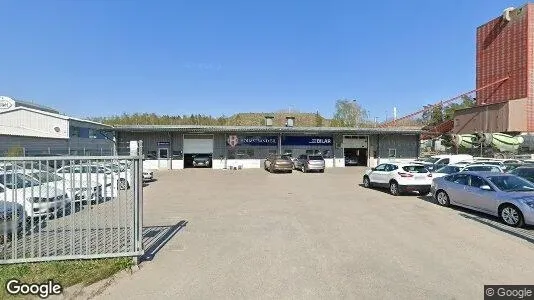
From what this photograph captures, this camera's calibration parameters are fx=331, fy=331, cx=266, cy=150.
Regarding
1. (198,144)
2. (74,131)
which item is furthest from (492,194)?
(74,131)

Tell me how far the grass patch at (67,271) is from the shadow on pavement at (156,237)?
1.97ft

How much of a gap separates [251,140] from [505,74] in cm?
2844

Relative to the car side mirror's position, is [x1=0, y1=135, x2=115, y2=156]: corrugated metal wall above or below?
above

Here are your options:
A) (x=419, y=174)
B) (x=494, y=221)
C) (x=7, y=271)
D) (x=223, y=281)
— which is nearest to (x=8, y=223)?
(x=7, y=271)

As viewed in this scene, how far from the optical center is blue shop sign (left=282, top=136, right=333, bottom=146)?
3319 centimetres

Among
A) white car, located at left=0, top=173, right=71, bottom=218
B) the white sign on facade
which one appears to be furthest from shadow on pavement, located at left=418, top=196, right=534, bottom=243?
the white sign on facade

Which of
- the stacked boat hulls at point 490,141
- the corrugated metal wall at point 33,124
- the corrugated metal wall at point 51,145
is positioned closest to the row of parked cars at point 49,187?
the corrugated metal wall at point 51,145

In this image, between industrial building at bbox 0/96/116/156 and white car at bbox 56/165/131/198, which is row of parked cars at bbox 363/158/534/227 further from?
industrial building at bbox 0/96/116/156

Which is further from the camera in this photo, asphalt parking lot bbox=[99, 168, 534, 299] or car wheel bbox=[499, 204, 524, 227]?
car wheel bbox=[499, 204, 524, 227]

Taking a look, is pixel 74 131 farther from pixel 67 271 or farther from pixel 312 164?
pixel 67 271

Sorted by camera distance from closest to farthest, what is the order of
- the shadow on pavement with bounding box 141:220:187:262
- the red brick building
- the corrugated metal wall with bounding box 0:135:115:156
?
1. the shadow on pavement with bounding box 141:220:187:262
2. the corrugated metal wall with bounding box 0:135:115:156
3. the red brick building

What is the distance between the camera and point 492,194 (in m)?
9.24

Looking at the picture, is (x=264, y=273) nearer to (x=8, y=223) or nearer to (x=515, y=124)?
(x=8, y=223)

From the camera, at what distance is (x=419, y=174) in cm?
1421
